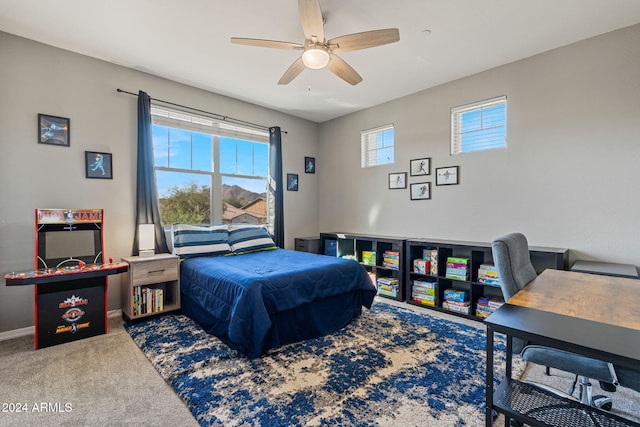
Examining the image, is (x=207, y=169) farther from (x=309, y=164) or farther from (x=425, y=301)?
(x=425, y=301)

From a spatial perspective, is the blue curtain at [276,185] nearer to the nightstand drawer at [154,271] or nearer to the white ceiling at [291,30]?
the white ceiling at [291,30]

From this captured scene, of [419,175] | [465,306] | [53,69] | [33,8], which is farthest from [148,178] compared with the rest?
[465,306]

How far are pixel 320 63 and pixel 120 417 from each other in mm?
2729

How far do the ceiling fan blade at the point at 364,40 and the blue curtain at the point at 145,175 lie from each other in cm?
245

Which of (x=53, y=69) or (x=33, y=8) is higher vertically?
(x=33, y=8)

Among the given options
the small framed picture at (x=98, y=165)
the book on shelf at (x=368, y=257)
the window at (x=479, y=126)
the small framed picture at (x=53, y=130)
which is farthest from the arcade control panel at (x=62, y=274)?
the window at (x=479, y=126)

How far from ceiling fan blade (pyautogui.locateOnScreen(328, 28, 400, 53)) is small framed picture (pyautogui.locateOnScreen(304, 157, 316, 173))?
3.06 metres

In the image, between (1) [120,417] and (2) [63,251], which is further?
(2) [63,251]

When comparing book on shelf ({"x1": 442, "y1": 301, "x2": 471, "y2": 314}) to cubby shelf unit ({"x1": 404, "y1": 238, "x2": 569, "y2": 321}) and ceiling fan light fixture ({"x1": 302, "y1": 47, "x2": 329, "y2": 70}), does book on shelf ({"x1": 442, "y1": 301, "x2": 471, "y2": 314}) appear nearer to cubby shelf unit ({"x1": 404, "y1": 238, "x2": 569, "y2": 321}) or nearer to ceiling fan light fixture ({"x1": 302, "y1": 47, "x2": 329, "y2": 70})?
cubby shelf unit ({"x1": 404, "y1": 238, "x2": 569, "y2": 321})

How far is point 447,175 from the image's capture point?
3801 mm

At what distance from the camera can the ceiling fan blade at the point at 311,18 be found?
1.85 m

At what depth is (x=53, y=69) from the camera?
296 cm

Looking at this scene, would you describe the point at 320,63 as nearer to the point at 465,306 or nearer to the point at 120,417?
the point at 120,417

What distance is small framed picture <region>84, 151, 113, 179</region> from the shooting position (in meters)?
3.15
